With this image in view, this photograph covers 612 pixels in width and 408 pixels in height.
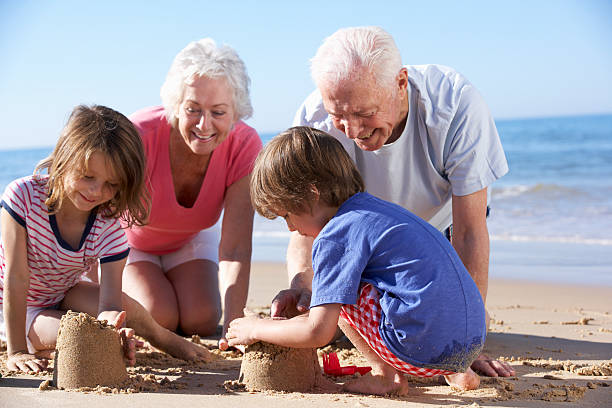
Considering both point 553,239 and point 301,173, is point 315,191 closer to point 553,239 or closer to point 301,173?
point 301,173

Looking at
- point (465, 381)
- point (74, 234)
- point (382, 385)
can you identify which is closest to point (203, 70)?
point (74, 234)

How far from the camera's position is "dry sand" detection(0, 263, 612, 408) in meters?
2.51

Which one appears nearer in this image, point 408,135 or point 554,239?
point 408,135

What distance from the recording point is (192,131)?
3740 millimetres

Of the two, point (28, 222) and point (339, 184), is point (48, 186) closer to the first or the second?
point (28, 222)

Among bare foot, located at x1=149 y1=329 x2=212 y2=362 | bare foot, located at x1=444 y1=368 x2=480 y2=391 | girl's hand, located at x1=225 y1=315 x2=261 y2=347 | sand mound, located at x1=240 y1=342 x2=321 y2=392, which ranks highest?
girl's hand, located at x1=225 y1=315 x2=261 y2=347

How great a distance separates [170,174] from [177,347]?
1.06m

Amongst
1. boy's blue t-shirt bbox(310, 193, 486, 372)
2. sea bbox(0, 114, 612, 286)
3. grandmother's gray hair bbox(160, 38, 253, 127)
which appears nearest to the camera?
boy's blue t-shirt bbox(310, 193, 486, 372)

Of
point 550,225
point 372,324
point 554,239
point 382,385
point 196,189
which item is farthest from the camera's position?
point 550,225

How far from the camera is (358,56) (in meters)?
2.81

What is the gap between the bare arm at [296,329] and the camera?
2.40m

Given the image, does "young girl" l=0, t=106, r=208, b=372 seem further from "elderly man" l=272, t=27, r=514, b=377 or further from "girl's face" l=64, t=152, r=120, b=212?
"elderly man" l=272, t=27, r=514, b=377

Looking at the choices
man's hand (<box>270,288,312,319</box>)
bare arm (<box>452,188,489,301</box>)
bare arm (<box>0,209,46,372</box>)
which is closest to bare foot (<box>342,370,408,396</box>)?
man's hand (<box>270,288,312,319</box>)

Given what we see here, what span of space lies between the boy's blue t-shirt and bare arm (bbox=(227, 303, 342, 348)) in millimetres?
55
